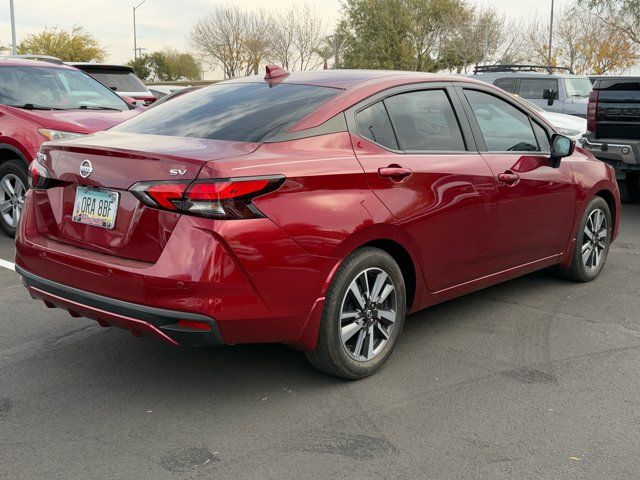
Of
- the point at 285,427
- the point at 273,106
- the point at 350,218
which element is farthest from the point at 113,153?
the point at 285,427

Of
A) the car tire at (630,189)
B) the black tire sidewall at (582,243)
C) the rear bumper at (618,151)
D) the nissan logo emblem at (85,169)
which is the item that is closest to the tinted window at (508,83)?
the car tire at (630,189)

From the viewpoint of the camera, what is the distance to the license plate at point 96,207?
338 centimetres

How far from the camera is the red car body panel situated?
3.18m

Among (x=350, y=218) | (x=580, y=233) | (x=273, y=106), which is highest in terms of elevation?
(x=273, y=106)

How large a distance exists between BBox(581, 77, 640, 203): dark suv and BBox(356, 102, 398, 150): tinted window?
18.4 ft

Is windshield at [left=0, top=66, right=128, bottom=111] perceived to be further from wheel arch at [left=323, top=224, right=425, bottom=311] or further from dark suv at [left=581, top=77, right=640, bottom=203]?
dark suv at [left=581, top=77, right=640, bottom=203]

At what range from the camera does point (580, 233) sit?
5562 mm

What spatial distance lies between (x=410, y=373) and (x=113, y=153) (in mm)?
1914

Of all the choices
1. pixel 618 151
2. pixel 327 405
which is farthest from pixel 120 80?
pixel 327 405

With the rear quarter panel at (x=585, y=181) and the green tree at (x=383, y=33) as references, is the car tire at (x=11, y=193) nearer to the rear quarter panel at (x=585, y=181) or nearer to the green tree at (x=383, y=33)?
the rear quarter panel at (x=585, y=181)

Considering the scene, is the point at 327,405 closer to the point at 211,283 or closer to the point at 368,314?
the point at 368,314

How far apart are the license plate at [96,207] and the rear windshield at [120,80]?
389 inches

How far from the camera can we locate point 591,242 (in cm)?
578

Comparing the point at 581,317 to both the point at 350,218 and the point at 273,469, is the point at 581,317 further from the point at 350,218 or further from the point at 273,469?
the point at 273,469
